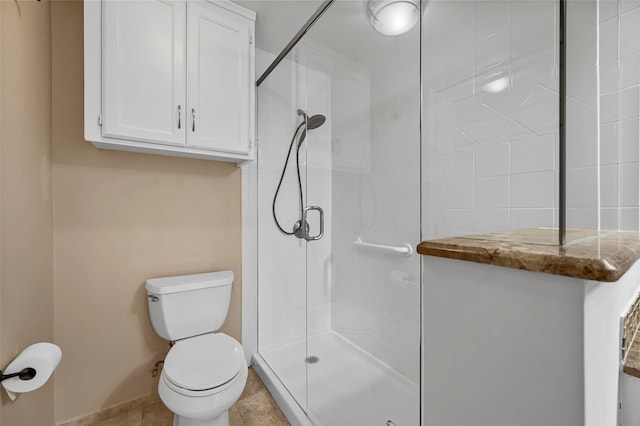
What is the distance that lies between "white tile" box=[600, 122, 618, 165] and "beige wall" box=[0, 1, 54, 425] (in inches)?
70.0

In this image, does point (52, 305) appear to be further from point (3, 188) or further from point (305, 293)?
point (305, 293)

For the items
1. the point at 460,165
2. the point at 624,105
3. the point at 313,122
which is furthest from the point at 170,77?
the point at 624,105

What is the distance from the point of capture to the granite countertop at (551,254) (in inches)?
A: 14.3

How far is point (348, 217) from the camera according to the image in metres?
1.60

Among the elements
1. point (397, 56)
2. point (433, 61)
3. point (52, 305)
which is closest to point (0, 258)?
point (52, 305)

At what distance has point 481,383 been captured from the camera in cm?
49

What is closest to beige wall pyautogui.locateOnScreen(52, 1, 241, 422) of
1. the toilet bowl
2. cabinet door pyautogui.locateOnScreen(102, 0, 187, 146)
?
cabinet door pyautogui.locateOnScreen(102, 0, 187, 146)

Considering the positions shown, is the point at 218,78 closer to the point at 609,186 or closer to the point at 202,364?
the point at 202,364

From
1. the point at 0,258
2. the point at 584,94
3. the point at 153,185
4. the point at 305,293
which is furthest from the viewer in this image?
the point at 305,293

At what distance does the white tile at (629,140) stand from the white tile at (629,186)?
0.03 m

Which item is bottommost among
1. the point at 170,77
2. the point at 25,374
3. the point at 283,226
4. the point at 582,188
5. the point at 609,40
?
the point at 25,374

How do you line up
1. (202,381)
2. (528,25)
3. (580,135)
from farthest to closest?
(202,381), (528,25), (580,135)

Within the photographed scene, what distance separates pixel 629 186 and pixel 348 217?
1.10 m

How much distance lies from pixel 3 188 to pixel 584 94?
1.61m
